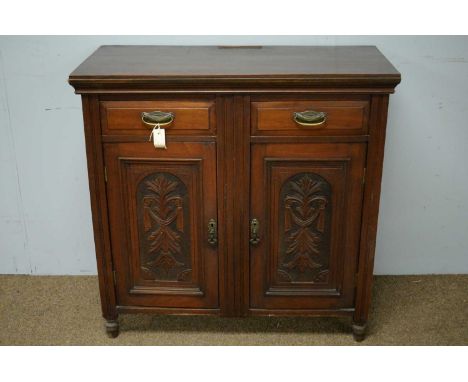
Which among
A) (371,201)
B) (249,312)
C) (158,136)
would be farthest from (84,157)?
(371,201)

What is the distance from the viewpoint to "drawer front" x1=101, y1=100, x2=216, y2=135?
6.04 feet

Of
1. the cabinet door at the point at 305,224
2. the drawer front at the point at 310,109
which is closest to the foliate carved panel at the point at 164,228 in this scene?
the cabinet door at the point at 305,224

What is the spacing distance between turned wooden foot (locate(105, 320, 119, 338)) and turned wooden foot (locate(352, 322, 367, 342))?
32.4 inches

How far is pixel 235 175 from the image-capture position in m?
1.92

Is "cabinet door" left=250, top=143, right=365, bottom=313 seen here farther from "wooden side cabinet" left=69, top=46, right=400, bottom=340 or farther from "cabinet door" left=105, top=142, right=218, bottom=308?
"cabinet door" left=105, top=142, right=218, bottom=308

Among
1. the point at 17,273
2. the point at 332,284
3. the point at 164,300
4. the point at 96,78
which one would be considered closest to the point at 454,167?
the point at 332,284

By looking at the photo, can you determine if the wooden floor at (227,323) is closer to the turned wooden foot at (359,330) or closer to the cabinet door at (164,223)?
the turned wooden foot at (359,330)

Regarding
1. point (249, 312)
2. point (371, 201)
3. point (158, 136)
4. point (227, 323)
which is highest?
point (158, 136)

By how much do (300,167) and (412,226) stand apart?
0.80 m

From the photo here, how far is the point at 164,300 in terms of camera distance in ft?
6.94

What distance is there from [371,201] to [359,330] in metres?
0.49

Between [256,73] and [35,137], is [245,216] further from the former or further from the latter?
[35,137]

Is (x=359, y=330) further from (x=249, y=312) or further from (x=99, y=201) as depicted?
(x=99, y=201)

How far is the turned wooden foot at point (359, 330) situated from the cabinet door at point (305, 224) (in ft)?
0.31
